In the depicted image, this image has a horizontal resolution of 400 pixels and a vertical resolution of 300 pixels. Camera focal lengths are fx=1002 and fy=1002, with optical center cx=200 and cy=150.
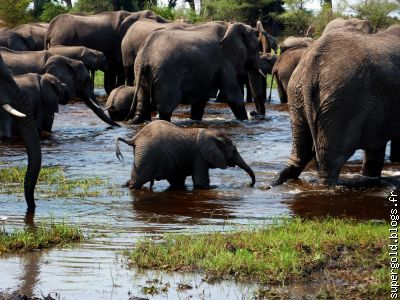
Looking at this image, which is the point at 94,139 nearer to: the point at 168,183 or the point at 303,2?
the point at 168,183

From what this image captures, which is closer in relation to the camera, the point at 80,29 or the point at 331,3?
the point at 80,29

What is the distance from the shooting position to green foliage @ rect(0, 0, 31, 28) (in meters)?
40.5

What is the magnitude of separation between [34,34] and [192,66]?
1080cm

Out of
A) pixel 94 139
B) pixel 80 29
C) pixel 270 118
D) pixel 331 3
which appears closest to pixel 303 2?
pixel 331 3

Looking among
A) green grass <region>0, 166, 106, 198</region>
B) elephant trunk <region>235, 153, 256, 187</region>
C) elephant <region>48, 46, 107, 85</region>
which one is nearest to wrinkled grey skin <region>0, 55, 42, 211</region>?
green grass <region>0, 166, 106, 198</region>

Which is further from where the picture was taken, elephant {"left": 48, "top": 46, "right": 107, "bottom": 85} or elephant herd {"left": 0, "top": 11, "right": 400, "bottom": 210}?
elephant {"left": 48, "top": 46, "right": 107, "bottom": 85}

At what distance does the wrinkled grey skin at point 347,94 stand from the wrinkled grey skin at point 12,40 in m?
15.2

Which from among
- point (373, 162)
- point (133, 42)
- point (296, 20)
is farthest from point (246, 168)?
point (296, 20)

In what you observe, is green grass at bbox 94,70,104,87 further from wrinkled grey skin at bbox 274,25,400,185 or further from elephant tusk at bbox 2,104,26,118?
elephant tusk at bbox 2,104,26,118

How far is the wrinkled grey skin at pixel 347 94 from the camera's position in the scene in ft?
33.9

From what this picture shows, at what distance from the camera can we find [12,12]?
4072 centimetres

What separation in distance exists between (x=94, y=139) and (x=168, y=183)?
4.55m

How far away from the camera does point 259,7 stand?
47.4 metres

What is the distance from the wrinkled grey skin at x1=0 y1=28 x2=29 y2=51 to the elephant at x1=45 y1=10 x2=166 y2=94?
65cm
